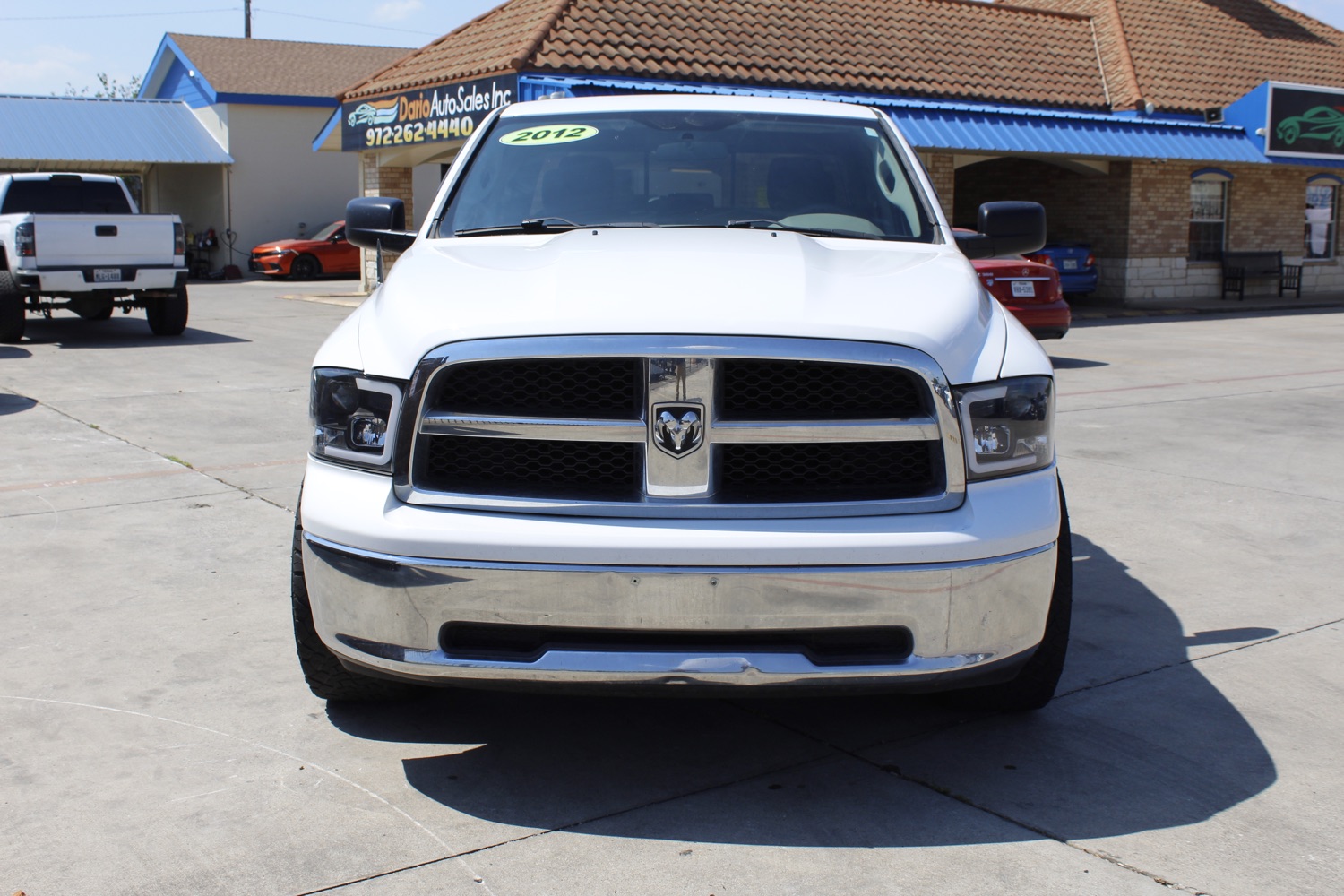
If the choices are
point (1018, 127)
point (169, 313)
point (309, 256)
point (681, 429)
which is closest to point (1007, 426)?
point (681, 429)

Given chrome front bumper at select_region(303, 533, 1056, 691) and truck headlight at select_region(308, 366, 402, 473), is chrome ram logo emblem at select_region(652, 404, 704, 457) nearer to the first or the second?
chrome front bumper at select_region(303, 533, 1056, 691)

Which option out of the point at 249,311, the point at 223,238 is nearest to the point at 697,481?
the point at 249,311

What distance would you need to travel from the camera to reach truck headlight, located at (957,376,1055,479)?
3168mm

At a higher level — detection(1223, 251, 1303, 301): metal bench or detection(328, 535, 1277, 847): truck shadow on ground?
detection(1223, 251, 1303, 301): metal bench

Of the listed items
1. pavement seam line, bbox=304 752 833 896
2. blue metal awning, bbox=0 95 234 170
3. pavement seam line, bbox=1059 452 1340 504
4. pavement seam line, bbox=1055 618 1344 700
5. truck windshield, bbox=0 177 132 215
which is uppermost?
blue metal awning, bbox=0 95 234 170

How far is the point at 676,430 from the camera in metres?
3.05

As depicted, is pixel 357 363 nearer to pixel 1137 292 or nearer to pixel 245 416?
pixel 245 416

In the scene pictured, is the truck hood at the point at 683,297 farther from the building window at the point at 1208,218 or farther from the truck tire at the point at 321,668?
the building window at the point at 1208,218

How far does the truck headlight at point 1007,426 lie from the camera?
317cm

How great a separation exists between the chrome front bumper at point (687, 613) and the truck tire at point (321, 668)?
50 centimetres

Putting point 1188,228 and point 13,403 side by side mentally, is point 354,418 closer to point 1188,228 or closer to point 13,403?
point 13,403

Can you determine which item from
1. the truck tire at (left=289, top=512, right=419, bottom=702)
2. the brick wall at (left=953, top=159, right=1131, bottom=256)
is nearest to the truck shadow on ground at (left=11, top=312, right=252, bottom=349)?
the truck tire at (left=289, top=512, right=419, bottom=702)

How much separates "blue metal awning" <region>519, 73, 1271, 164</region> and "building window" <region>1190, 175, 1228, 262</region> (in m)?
1.37

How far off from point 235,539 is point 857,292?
12.2 feet
